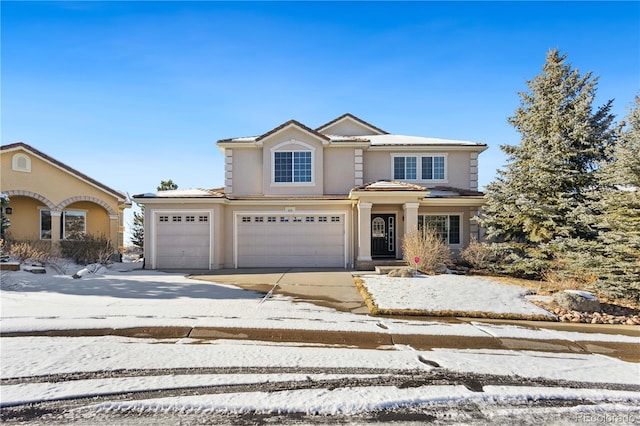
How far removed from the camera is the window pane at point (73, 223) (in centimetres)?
2119

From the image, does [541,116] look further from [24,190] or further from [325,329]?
[24,190]

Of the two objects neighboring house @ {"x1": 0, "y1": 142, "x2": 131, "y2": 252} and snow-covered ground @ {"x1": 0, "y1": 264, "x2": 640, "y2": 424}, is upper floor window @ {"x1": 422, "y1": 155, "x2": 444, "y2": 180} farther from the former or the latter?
neighboring house @ {"x1": 0, "y1": 142, "x2": 131, "y2": 252}

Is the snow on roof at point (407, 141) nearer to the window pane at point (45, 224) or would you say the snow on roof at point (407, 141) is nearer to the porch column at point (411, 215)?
the porch column at point (411, 215)

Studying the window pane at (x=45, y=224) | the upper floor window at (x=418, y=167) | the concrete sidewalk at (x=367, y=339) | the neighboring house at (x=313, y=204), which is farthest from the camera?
the window pane at (x=45, y=224)

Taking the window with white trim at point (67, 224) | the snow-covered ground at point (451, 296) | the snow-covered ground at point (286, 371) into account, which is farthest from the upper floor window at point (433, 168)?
the window with white trim at point (67, 224)

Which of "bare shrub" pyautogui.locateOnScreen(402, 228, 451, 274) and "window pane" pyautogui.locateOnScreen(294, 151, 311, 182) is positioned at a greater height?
"window pane" pyautogui.locateOnScreen(294, 151, 311, 182)

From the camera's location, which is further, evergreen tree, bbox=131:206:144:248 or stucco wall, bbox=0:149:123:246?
evergreen tree, bbox=131:206:144:248

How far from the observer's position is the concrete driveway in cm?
1027

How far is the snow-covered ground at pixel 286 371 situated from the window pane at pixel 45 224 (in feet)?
47.1

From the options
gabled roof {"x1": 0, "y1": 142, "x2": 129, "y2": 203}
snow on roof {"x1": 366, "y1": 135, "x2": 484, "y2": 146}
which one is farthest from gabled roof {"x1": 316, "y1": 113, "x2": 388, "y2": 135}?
→ gabled roof {"x1": 0, "y1": 142, "x2": 129, "y2": 203}

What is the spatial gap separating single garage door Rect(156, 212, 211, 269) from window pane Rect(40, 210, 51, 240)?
7.93 meters

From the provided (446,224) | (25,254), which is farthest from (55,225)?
(446,224)

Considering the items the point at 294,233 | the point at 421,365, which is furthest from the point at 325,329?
the point at 294,233

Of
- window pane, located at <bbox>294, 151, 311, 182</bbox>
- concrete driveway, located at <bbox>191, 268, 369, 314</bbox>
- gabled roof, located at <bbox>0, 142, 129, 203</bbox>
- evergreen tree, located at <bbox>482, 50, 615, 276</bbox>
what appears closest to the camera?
concrete driveway, located at <bbox>191, 268, 369, 314</bbox>
